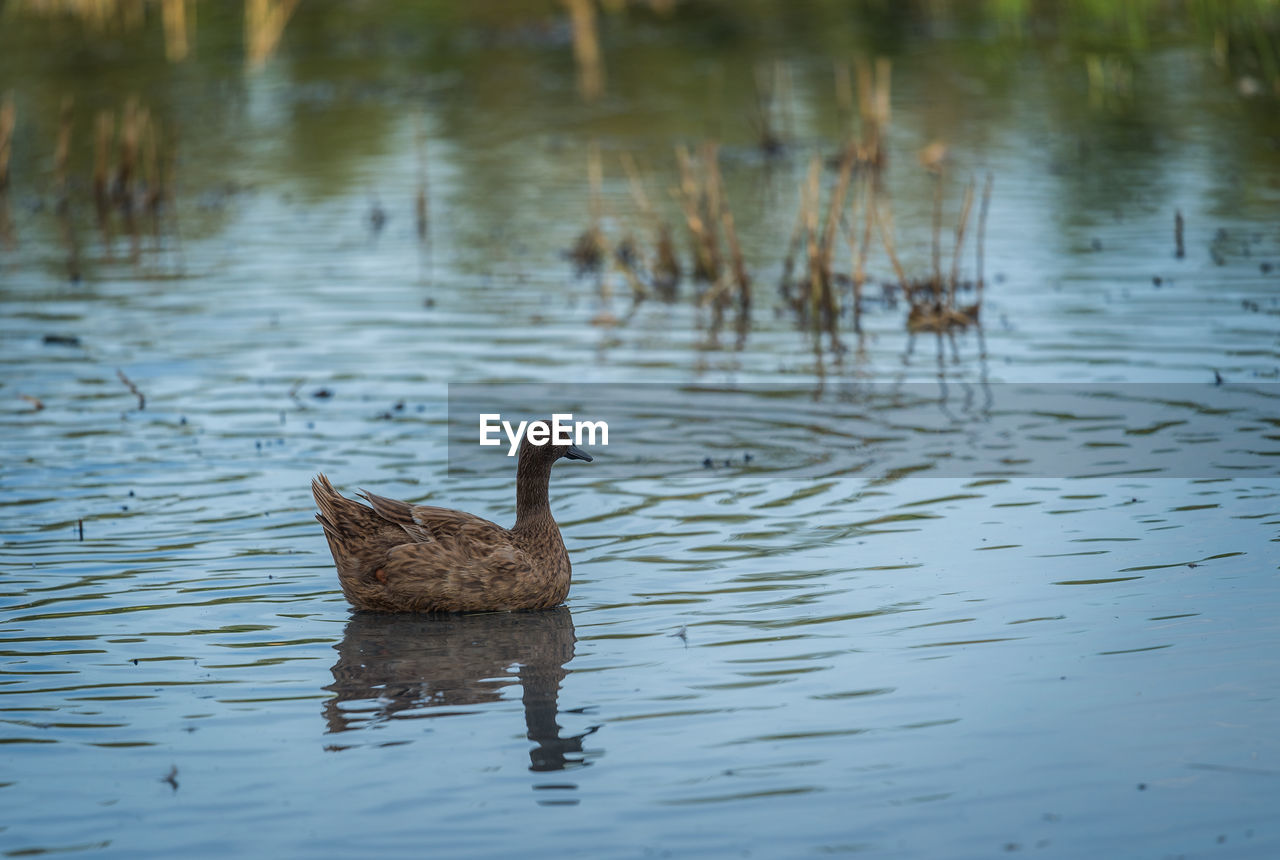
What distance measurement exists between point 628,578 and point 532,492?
934 mm

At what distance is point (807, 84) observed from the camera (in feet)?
127

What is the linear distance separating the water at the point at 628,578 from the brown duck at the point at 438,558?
0.69 feet

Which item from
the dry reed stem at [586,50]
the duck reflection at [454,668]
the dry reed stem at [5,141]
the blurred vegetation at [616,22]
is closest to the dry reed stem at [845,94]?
the blurred vegetation at [616,22]

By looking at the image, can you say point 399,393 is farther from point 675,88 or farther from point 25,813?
point 675,88

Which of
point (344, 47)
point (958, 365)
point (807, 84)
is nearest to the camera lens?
point (958, 365)

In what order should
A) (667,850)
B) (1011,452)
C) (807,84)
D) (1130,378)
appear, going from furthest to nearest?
(807,84) < (1130,378) < (1011,452) < (667,850)

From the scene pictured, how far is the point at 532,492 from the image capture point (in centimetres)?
1096

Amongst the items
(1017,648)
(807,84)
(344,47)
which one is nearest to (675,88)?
(807,84)

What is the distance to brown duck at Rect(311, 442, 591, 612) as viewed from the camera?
34.4ft

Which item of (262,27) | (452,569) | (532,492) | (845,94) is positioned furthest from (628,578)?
(262,27)

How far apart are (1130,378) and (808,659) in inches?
312

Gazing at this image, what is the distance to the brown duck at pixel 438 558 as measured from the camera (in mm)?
10500

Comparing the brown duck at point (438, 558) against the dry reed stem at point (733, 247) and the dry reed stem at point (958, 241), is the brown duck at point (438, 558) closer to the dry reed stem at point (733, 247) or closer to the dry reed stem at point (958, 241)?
the dry reed stem at point (958, 241)

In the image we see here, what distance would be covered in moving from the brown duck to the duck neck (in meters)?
0.03
